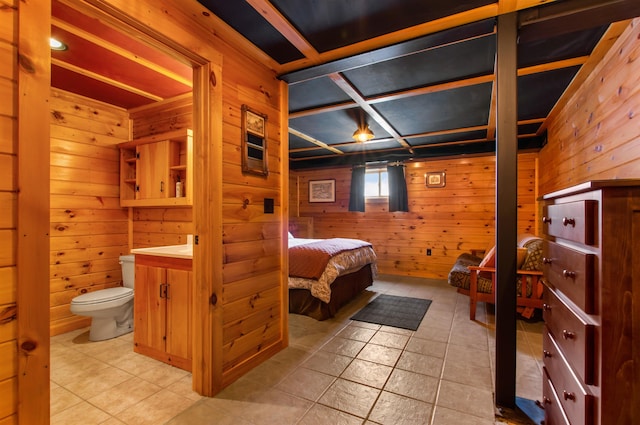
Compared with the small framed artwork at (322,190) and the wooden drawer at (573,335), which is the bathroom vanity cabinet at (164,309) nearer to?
the wooden drawer at (573,335)

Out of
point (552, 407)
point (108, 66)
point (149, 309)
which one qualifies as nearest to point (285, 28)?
point (108, 66)

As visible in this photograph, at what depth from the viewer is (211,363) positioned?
1.77m

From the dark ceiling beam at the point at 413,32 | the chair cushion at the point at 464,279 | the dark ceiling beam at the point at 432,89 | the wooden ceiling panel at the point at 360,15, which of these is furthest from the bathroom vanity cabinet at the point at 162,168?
the chair cushion at the point at 464,279

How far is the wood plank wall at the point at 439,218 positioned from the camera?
4797mm

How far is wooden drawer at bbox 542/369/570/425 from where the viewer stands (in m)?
1.15

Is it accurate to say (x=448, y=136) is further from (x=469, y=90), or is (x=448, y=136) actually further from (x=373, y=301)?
(x=373, y=301)

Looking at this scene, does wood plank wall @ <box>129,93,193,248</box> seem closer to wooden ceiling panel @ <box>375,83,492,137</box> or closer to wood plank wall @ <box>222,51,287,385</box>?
wood plank wall @ <box>222,51,287,385</box>

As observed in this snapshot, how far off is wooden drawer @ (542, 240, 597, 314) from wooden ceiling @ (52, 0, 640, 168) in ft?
4.17

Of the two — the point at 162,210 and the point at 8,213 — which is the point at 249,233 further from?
the point at 162,210

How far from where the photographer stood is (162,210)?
9.95 feet

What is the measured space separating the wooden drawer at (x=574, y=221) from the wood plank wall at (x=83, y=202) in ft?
12.6

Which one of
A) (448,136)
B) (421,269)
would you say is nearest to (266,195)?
(448,136)

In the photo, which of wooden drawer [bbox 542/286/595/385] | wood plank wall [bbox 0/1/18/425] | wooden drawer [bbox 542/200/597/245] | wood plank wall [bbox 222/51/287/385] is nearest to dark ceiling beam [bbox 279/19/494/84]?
wood plank wall [bbox 222/51/287/385]

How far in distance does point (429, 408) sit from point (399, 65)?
2.38 meters
